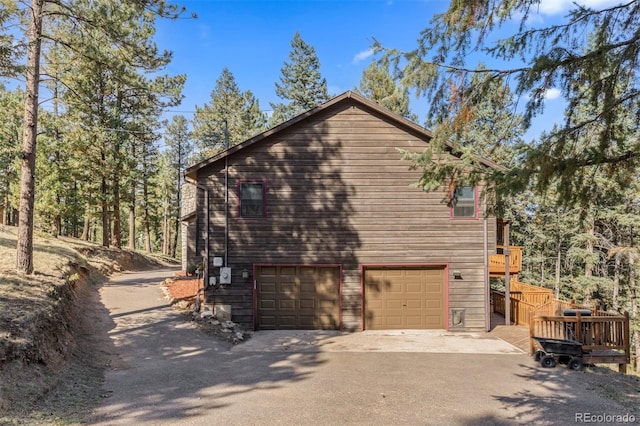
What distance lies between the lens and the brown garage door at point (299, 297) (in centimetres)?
1214

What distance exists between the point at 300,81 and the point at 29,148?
29.3 m

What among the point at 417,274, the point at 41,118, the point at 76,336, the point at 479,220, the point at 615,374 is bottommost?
the point at 615,374

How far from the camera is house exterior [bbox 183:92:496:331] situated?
12133mm

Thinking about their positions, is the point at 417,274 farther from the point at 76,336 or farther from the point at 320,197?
the point at 76,336

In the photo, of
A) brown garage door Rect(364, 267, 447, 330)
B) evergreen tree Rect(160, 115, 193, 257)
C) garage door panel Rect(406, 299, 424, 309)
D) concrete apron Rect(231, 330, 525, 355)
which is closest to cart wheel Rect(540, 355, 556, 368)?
concrete apron Rect(231, 330, 525, 355)

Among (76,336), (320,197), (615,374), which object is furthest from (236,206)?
(615,374)

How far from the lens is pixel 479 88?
5.61 meters

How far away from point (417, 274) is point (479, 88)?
25.6ft

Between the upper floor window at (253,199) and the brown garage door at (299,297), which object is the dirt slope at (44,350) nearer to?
the brown garage door at (299,297)

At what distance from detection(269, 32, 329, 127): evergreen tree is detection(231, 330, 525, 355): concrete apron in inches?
1101

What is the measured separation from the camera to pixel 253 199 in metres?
12.2

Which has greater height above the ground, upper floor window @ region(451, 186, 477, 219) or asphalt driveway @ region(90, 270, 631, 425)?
upper floor window @ region(451, 186, 477, 219)

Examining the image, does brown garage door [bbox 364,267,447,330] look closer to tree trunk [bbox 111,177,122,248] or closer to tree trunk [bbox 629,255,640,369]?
tree trunk [bbox 629,255,640,369]

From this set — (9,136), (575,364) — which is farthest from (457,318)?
(9,136)
